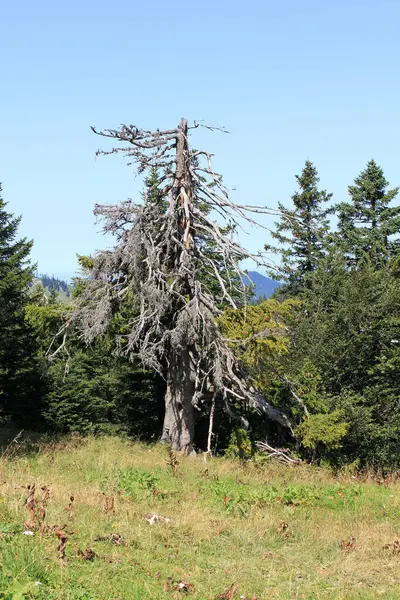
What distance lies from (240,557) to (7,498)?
10.8 feet

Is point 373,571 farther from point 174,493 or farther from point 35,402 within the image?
point 35,402

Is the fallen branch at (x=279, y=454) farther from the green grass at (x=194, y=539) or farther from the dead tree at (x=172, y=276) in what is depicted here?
the green grass at (x=194, y=539)

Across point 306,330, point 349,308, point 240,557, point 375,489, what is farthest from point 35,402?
point 240,557

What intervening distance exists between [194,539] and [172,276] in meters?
10.4

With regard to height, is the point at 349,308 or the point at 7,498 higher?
the point at 349,308

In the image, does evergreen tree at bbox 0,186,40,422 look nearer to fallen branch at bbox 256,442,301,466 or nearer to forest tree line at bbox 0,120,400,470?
forest tree line at bbox 0,120,400,470

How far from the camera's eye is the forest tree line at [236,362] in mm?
16156

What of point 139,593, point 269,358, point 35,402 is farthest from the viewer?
point 35,402

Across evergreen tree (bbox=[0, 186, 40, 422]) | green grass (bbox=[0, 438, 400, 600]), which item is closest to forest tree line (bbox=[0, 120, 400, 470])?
evergreen tree (bbox=[0, 186, 40, 422])

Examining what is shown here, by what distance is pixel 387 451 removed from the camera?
1814 cm

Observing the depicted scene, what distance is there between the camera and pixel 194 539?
691 cm

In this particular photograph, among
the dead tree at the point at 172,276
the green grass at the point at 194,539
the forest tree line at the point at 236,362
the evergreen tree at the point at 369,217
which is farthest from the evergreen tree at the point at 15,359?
the evergreen tree at the point at 369,217

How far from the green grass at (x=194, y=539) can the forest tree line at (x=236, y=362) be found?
5.62m

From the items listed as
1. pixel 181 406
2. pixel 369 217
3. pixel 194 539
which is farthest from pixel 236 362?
pixel 369 217
